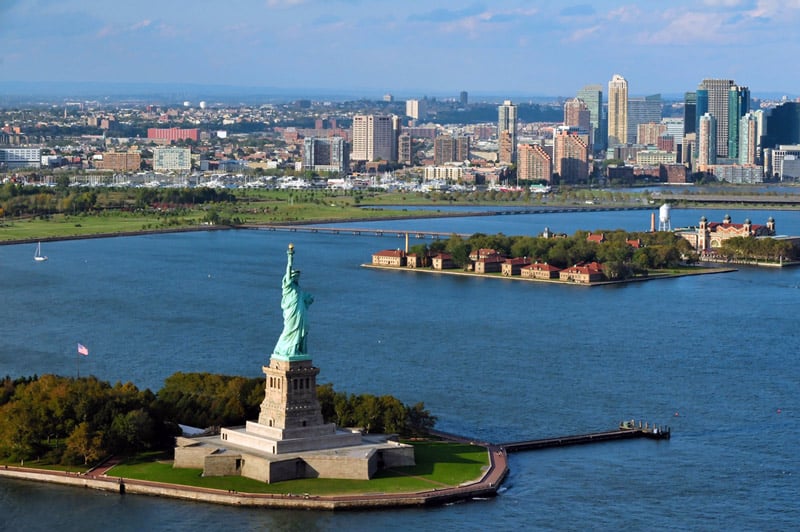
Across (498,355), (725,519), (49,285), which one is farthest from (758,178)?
(725,519)

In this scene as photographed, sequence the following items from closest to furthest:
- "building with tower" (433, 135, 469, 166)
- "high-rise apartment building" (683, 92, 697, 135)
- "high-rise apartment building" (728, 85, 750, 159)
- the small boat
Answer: the small boat, "building with tower" (433, 135, 469, 166), "high-rise apartment building" (728, 85, 750, 159), "high-rise apartment building" (683, 92, 697, 135)

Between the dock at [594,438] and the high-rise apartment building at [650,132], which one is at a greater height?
the high-rise apartment building at [650,132]

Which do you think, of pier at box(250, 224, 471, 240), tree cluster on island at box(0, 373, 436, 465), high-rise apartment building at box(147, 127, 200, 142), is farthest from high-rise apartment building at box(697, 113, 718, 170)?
tree cluster on island at box(0, 373, 436, 465)

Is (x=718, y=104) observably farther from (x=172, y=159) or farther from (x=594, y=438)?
(x=594, y=438)

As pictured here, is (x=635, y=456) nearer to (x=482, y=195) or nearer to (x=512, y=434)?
(x=512, y=434)

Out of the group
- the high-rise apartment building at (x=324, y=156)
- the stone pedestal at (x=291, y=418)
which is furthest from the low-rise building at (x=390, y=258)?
the high-rise apartment building at (x=324, y=156)

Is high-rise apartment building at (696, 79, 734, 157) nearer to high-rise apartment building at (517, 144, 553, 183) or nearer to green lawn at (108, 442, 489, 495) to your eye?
high-rise apartment building at (517, 144, 553, 183)

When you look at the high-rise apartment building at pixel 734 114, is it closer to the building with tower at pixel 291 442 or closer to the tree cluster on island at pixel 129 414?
the tree cluster on island at pixel 129 414
